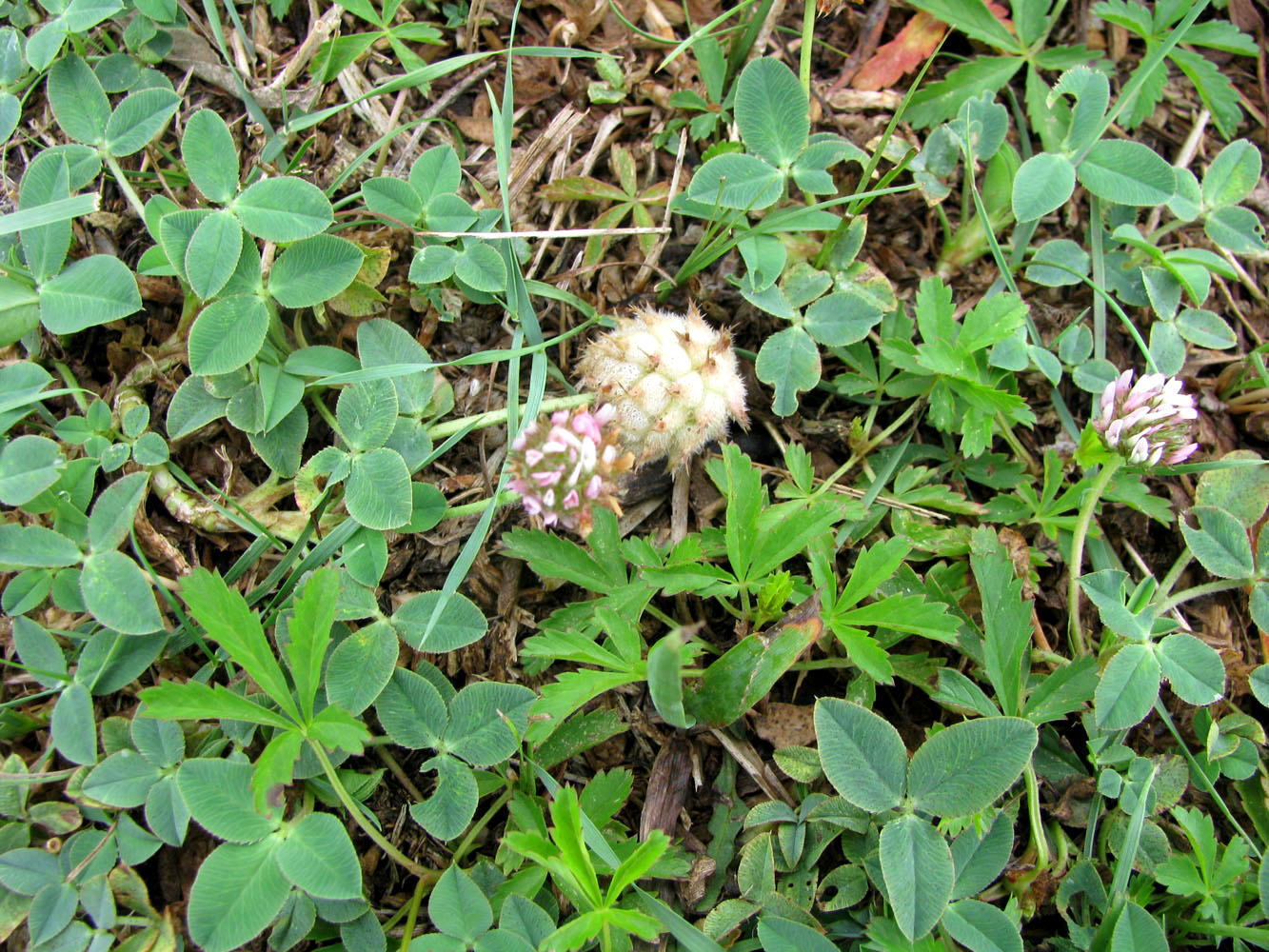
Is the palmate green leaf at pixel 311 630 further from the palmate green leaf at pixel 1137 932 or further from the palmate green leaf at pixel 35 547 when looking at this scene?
the palmate green leaf at pixel 1137 932

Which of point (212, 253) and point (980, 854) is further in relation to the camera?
point (212, 253)

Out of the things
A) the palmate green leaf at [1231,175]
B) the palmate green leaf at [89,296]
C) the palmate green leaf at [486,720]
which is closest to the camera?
the palmate green leaf at [486,720]

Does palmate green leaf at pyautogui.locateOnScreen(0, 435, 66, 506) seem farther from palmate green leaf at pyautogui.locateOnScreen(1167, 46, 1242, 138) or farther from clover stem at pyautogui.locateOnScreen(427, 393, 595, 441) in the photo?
palmate green leaf at pyautogui.locateOnScreen(1167, 46, 1242, 138)

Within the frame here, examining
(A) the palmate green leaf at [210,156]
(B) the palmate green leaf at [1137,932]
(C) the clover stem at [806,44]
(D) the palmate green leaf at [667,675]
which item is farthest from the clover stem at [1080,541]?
(A) the palmate green leaf at [210,156]

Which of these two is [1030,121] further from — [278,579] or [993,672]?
[278,579]

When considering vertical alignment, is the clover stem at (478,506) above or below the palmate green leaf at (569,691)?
above

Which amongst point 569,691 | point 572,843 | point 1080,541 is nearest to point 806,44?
point 1080,541

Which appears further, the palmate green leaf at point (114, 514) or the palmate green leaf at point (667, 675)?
the palmate green leaf at point (114, 514)

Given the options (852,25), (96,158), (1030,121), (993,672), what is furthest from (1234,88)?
(96,158)

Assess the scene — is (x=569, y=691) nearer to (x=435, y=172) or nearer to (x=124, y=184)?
(x=435, y=172)
